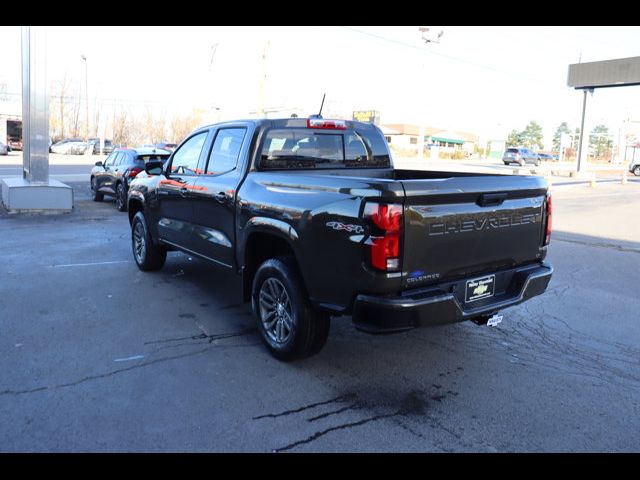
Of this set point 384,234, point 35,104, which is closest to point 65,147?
point 35,104

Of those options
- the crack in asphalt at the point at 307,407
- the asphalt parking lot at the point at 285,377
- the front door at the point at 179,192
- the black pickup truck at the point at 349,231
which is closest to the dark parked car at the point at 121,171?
the asphalt parking lot at the point at 285,377

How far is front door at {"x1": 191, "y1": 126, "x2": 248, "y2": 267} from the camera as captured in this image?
514 centimetres

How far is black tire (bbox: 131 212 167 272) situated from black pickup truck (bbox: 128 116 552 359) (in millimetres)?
1449

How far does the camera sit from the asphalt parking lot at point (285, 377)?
3.34 metres

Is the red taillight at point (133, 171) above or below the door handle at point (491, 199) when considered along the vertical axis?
below

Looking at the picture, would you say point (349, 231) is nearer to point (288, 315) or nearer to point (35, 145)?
point (288, 315)

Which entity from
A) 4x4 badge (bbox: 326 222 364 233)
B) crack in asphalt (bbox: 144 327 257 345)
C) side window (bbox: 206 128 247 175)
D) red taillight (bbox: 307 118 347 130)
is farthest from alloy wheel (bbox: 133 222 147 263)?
4x4 badge (bbox: 326 222 364 233)

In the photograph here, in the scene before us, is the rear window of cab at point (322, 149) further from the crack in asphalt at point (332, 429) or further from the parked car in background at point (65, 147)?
the parked car in background at point (65, 147)

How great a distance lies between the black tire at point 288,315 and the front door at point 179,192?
173 cm

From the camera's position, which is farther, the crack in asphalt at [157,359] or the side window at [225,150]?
the side window at [225,150]

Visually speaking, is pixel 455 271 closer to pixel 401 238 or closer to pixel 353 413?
pixel 401 238

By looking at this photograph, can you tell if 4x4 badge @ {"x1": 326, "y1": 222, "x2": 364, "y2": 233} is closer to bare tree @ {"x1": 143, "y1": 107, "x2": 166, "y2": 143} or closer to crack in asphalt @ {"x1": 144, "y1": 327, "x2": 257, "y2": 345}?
crack in asphalt @ {"x1": 144, "y1": 327, "x2": 257, "y2": 345}

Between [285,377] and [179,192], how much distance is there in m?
2.86

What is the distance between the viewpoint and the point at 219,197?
5285 mm
